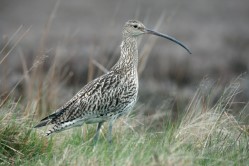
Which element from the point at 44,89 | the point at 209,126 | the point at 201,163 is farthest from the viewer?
the point at 44,89

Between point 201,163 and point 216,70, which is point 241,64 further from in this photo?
point 201,163

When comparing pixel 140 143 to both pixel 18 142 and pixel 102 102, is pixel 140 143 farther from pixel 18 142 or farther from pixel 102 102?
pixel 102 102

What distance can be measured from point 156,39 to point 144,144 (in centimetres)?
1005

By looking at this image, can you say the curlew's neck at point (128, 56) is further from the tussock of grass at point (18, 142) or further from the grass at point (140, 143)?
the tussock of grass at point (18, 142)

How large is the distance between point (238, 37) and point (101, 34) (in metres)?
3.47

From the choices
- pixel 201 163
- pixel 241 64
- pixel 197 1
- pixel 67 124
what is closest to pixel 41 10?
pixel 197 1

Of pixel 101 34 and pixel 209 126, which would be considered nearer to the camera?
pixel 209 126

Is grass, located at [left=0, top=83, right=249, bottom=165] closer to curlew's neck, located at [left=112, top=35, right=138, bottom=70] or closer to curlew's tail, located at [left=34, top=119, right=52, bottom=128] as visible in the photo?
curlew's tail, located at [left=34, top=119, right=52, bottom=128]

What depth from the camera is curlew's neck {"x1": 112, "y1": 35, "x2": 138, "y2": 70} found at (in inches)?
383

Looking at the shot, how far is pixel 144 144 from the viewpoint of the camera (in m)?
7.99

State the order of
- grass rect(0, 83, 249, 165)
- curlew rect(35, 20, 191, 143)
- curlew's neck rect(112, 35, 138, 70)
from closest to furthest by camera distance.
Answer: grass rect(0, 83, 249, 165) < curlew rect(35, 20, 191, 143) < curlew's neck rect(112, 35, 138, 70)

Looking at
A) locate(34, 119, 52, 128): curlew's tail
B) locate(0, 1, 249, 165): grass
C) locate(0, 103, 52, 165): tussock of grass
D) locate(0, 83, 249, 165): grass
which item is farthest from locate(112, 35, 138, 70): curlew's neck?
locate(0, 103, 52, 165): tussock of grass

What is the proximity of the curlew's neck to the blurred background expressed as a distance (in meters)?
5.21

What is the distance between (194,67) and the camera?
18.9 metres
